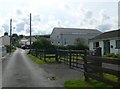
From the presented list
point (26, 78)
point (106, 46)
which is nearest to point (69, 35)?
point (106, 46)

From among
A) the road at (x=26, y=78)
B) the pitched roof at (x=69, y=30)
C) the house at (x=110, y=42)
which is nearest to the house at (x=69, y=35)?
the pitched roof at (x=69, y=30)

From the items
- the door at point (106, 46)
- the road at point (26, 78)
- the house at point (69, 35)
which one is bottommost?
the road at point (26, 78)

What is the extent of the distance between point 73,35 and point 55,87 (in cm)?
6404

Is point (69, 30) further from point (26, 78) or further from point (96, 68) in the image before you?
point (96, 68)

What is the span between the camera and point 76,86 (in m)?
10.1

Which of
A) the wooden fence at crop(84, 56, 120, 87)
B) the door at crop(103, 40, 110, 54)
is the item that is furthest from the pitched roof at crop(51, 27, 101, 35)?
the wooden fence at crop(84, 56, 120, 87)

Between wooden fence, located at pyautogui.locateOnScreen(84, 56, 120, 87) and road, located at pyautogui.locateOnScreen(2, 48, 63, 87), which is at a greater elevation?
wooden fence, located at pyautogui.locateOnScreen(84, 56, 120, 87)

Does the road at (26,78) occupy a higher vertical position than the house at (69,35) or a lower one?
lower

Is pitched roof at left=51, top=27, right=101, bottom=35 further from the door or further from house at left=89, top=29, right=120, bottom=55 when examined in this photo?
the door

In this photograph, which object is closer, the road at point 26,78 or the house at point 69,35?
the road at point 26,78

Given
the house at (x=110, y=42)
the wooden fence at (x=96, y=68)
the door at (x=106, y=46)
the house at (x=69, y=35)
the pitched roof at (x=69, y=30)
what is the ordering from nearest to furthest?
1. the wooden fence at (x=96, y=68)
2. the house at (x=110, y=42)
3. the door at (x=106, y=46)
4. the house at (x=69, y=35)
5. the pitched roof at (x=69, y=30)

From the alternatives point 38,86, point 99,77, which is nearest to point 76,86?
point 99,77

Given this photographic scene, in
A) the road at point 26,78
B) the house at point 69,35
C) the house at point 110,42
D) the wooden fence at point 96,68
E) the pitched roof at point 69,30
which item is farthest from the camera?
the pitched roof at point 69,30

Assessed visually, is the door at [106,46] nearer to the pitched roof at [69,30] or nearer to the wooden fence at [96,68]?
the wooden fence at [96,68]
